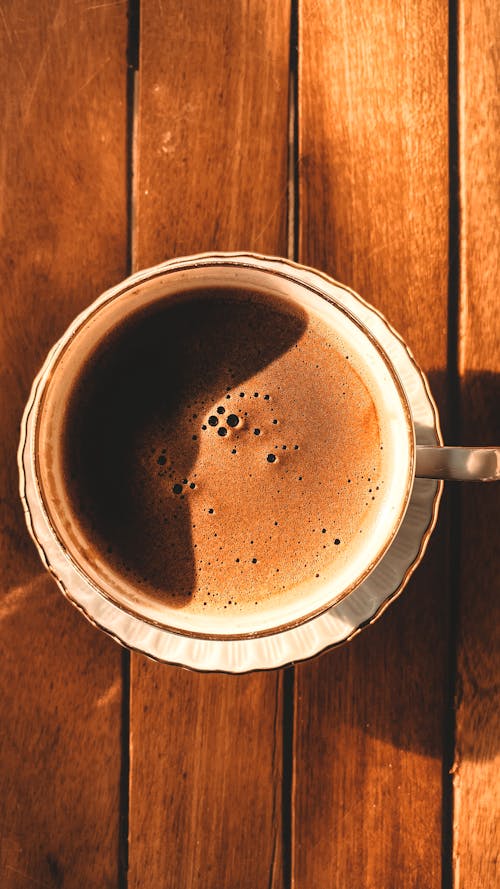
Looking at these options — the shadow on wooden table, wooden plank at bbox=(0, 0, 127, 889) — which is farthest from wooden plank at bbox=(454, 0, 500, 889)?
wooden plank at bbox=(0, 0, 127, 889)

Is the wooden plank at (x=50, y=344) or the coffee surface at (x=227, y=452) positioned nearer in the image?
the coffee surface at (x=227, y=452)

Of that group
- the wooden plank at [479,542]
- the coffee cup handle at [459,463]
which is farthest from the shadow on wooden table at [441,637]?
the coffee cup handle at [459,463]

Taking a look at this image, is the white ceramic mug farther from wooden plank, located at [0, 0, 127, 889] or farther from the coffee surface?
wooden plank, located at [0, 0, 127, 889]

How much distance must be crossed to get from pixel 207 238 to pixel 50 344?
20 cm

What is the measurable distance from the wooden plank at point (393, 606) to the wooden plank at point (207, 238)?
0.03 m

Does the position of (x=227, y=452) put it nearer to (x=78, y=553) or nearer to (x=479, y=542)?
(x=78, y=553)

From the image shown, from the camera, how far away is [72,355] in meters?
0.61

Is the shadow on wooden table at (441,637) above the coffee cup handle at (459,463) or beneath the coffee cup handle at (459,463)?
beneath

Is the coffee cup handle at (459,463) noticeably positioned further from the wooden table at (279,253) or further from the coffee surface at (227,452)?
the wooden table at (279,253)

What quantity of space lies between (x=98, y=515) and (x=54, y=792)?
36 cm

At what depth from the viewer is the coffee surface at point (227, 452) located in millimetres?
647

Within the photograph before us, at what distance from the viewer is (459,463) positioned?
24.1 inches

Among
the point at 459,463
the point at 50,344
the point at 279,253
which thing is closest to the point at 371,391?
the point at 459,463

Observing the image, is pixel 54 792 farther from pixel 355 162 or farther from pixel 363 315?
pixel 355 162
